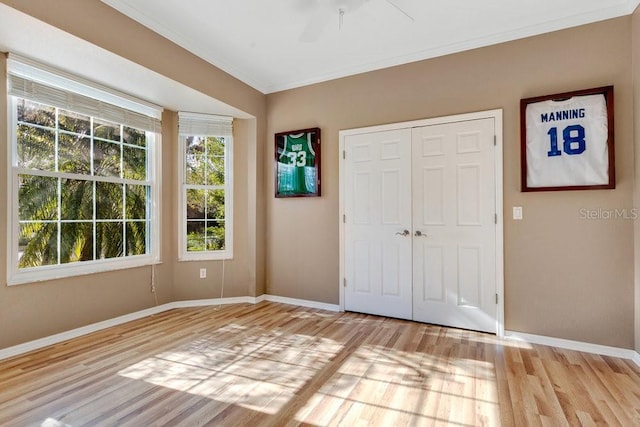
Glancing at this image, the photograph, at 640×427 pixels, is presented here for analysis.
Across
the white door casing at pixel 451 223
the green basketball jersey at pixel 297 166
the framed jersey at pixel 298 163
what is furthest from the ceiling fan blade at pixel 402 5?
the green basketball jersey at pixel 297 166

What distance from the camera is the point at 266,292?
14.3 feet

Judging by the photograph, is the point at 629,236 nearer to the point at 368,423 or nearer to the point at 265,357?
the point at 368,423

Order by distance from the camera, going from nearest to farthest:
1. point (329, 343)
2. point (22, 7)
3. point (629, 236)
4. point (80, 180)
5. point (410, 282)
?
point (22, 7) < point (629, 236) < point (329, 343) < point (80, 180) < point (410, 282)

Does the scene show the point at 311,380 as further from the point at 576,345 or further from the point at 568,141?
the point at 568,141

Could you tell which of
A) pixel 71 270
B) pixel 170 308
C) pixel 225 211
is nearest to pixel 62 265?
pixel 71 270

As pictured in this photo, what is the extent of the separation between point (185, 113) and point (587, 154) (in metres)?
4.21

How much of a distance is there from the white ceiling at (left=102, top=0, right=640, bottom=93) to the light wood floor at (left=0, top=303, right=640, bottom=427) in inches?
104

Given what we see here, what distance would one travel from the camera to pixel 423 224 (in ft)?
11.0

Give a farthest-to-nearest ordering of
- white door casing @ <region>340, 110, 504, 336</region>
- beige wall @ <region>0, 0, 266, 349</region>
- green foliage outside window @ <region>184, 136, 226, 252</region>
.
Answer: green foliage outside window @ <region>184, 136, 226, 252</region>, white door casing @ <region>340, 110, 504, 336</region>, beige wall @ <region>0, 0, 266, 349</region>

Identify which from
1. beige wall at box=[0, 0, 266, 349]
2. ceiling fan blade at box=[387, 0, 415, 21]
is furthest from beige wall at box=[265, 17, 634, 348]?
beige wall at box=[0, 0, 266, 349]

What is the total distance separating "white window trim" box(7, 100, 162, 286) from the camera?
2.64m

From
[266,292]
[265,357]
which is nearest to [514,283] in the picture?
[265,357]

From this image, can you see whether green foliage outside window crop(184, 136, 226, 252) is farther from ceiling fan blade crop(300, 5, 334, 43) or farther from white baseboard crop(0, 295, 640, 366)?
ceiling fan blade crop(300, 5, 334, 43)

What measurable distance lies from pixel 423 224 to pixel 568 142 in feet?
4.65
